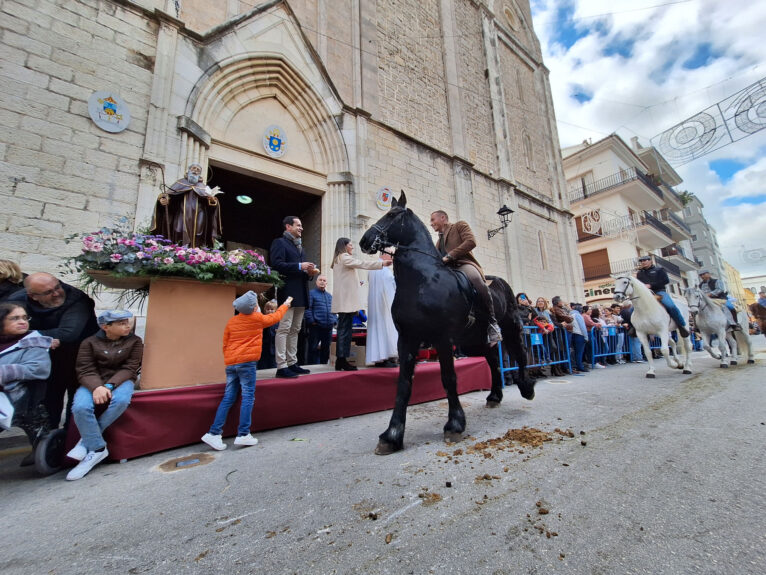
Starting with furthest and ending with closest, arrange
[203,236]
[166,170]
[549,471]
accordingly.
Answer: [166,170] → [203,236] → [549,471]

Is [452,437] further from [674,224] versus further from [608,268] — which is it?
[674,224]

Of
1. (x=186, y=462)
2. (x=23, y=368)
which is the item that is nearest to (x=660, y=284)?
(x=186, y=462)

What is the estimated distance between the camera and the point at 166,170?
21.2 ft

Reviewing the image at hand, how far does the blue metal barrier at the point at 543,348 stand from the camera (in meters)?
6.52

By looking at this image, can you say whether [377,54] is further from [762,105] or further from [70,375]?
[70,375]

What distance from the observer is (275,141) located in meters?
8.55

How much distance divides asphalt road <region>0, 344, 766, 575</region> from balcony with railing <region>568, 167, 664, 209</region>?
2410 centimetres

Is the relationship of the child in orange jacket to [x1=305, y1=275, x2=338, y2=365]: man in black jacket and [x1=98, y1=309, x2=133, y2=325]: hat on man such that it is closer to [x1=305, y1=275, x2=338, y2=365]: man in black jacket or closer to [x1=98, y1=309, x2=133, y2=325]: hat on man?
[x1=98, y1=309, x2=133, y2=325]: hat on man

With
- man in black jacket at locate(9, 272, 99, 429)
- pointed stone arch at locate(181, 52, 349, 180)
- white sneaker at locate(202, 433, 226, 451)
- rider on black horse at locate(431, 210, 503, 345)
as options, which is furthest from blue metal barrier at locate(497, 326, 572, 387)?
pointed stone arch at locate(181, 52, 349, 180)

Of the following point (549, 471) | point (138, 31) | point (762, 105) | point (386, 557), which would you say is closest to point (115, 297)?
point (138, 31)

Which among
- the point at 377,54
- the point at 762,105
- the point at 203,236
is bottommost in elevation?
the point at 203,236

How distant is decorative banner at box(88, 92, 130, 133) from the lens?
19.8 feet

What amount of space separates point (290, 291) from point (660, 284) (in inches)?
315

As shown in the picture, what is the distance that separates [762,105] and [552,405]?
10.9 m
